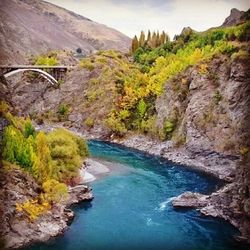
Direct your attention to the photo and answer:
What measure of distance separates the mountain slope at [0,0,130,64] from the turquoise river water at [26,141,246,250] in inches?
1124

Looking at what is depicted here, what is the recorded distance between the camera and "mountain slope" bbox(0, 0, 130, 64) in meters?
77.9

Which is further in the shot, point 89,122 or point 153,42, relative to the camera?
point 153,42

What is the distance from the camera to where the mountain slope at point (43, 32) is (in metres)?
77.9

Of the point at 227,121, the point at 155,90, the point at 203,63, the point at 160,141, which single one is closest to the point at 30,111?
the point at 155,90

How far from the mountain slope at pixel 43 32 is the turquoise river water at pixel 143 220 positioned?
28546mm

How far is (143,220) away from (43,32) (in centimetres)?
8184

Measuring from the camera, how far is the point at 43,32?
9975cm

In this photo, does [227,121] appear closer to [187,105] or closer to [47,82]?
[187,105]

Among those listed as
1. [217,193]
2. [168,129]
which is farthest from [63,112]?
[217,193]

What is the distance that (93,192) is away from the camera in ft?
92.2

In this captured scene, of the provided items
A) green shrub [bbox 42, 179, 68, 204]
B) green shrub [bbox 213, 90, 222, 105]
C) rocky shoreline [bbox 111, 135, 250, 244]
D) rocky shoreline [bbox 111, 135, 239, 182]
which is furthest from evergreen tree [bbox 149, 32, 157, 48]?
green shrub [bbox 42, 179, 68, 204]

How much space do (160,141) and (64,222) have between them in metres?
21.7

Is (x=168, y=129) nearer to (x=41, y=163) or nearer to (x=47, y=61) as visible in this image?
(x=41, y=163)

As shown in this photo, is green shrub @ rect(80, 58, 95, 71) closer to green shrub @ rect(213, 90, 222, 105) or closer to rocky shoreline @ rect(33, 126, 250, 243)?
rocky shoreline @ rect(33, 126, 250, 243)
